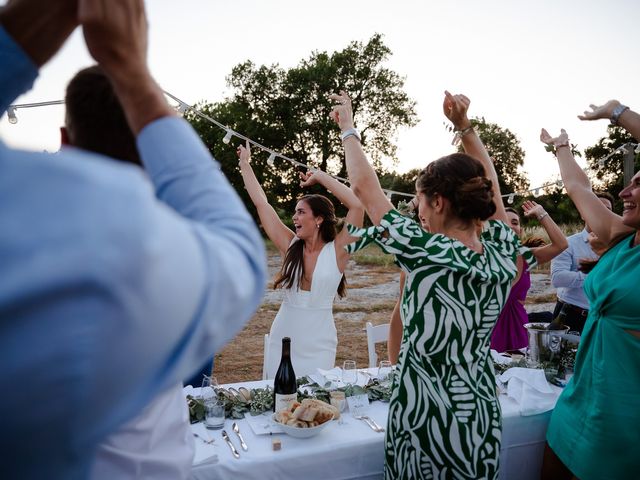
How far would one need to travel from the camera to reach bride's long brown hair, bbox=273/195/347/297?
3816 mm

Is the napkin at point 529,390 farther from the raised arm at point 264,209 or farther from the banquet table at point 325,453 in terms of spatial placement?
the raised arm at point 264,209

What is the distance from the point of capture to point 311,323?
3703 millimetres

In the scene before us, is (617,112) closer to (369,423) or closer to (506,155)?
(369,423)

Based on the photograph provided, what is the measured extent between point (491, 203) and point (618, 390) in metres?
1.11

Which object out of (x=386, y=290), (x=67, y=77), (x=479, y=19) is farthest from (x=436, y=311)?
(x=386, y=290)

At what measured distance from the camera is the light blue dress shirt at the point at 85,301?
318mm

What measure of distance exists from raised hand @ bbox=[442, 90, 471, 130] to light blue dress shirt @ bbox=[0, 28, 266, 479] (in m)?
2.27

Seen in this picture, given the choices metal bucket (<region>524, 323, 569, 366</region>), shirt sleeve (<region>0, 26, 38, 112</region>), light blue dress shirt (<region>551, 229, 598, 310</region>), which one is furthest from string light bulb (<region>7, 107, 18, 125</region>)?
light blue dress shirt (<region>551, 229, 598, 310</region>)

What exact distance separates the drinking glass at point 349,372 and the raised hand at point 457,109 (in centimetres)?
157

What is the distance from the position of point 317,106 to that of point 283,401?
1050 inches

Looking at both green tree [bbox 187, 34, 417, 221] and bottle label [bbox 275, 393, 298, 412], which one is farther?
green tree [bbox 187, 34, 417, 221]

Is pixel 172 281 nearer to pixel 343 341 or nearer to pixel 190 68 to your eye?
pixel 343 341

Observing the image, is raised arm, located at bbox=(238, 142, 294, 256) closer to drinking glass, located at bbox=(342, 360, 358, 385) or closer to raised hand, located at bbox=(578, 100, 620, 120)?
drinking glass, located at bbox=(342, 360, 358, 385)

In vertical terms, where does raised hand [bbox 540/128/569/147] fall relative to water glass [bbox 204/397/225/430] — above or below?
above
